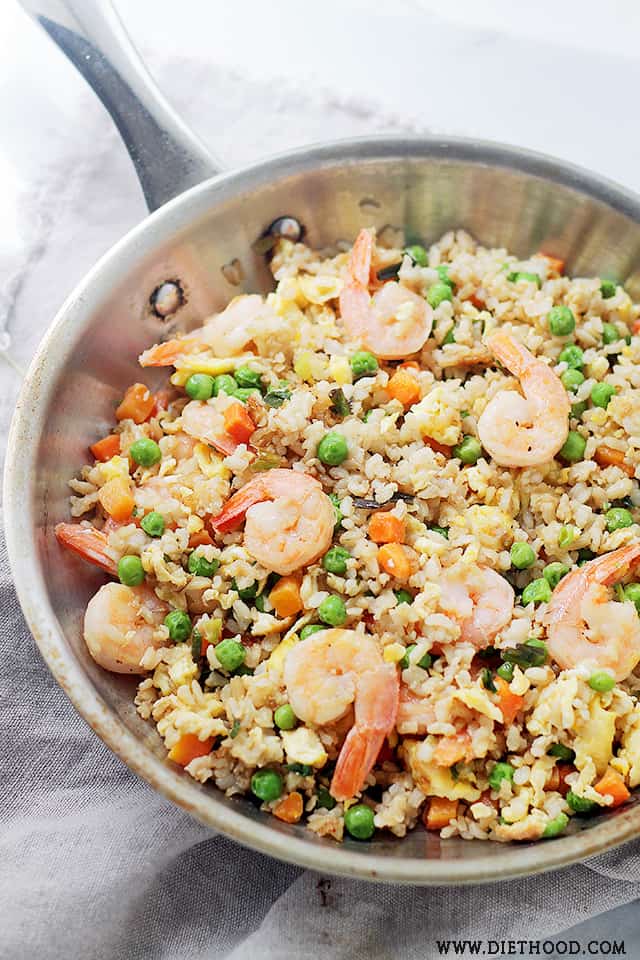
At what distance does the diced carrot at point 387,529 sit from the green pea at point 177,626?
0.63 metres

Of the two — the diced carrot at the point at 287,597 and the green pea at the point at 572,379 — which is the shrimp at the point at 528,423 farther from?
the diced carrot at the point at 287,597

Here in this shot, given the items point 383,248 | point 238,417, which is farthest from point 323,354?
point 383,248

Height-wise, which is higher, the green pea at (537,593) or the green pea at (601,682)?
the green pea at (537,593)

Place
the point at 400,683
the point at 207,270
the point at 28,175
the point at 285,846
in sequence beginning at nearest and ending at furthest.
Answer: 1. the point at 285,846
2. the point at 400,683
3. the point at 207,270
4. the point at 28,175

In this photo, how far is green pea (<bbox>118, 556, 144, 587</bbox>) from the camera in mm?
3029

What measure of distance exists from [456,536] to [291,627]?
0.59m

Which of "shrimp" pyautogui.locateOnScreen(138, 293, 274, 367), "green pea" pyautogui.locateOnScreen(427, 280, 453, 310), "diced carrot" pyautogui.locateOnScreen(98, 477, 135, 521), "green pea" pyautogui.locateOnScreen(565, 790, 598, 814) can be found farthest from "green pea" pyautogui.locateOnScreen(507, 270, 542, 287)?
"green pea" pyautogui.locateOnScreen(565, 790, 598, 814)

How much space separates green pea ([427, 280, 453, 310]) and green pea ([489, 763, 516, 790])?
159cm

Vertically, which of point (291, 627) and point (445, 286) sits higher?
point (445, 286)

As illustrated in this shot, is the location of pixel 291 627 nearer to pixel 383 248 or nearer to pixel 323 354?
pixel 323 354

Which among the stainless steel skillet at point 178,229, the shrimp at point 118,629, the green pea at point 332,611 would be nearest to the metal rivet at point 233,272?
the stainless steel skillet at point 178,229

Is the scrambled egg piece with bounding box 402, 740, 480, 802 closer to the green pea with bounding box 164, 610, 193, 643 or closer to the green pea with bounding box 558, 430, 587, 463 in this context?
the green pea with bounding box 164, 610, 193, 643

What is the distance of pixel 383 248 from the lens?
384cm

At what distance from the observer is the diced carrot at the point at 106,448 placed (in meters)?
3.38
